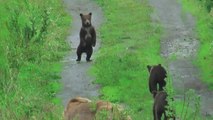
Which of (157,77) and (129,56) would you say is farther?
(129,56)

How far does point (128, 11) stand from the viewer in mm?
37750

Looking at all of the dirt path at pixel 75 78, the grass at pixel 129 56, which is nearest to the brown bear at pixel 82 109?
the grass at pixel 129 56

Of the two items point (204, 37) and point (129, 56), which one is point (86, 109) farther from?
point (204, 37)

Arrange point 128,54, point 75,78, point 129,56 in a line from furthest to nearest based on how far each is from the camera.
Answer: point 128,54, point 129,56, point 75,78

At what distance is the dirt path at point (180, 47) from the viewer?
21834 mm

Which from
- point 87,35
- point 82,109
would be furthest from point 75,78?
point 82,109

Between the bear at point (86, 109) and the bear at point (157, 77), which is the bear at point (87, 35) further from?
the bear at point (86, 109)

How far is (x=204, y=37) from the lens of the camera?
3102cm

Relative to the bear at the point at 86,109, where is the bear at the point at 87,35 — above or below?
above

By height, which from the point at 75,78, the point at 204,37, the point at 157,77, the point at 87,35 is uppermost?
the point at 87,35

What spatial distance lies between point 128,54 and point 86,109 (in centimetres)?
1548

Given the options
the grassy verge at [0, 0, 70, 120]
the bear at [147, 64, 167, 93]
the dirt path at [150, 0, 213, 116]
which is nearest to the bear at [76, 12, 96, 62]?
the grassy verge at [0, 0, 70, 120]

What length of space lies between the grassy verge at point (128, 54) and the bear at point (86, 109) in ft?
7.52

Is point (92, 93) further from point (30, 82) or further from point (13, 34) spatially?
point (13, 34)
